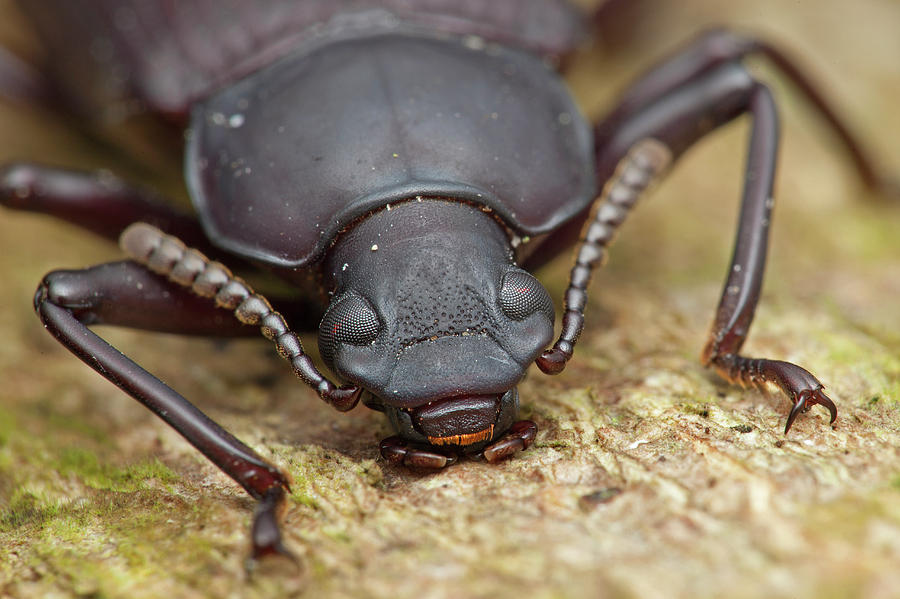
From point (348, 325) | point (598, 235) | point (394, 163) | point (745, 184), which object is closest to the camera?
point (348, 325)

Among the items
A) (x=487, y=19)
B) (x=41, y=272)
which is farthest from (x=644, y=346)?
(x=41, y=272)

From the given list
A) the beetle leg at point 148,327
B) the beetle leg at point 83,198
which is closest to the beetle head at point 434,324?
the beetle leg at point 148,327

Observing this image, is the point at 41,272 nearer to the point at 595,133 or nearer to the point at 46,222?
the point at 46,222

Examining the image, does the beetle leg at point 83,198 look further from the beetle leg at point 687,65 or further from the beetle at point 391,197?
the beetle leg at point 687,65

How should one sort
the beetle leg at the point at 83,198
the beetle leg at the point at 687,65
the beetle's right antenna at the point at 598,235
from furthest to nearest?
the beetle leg at the point at 687,65 → the beetle leg at the point at 83,198 → the beetle's right antenna at the point at 598,235

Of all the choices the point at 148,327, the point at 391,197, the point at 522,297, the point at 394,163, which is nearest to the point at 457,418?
the point at 522,297

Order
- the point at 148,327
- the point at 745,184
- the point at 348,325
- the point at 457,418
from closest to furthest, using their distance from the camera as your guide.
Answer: the point at 457,418 < the point at 348,325 < the point at 148,327 < the point at 745,184

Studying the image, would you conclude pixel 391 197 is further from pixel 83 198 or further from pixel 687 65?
pixel 687 65
